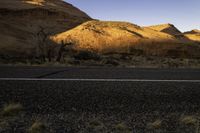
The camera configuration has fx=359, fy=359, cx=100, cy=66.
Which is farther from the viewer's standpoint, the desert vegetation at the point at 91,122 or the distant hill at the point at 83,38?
the distant hill at the point at 83,38

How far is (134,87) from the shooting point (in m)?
7.48

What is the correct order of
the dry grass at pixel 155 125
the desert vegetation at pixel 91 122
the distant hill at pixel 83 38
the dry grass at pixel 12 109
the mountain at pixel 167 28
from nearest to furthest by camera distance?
1. the desert vegetation at pixel 91 122
2. the dry grass at pixel 155 125
3. the dry grass at pixel 12 109
4. the distant hill at pixel 83 38
5. the mountain at pixel 167 28

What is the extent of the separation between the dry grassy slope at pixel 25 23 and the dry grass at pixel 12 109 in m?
43.4

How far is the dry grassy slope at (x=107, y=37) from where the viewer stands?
176ft

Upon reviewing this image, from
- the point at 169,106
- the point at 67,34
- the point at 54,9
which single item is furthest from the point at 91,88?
the point at 54,9

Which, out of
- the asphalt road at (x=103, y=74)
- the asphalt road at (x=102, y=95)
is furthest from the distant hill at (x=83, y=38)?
the asphalt road at (x=102, y=95)

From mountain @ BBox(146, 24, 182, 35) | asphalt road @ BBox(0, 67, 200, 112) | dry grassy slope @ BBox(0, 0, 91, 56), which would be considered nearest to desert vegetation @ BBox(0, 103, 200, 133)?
asphalt road @ BBox(0, 67, 200, 112)

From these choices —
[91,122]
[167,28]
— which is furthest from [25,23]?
[91,122]

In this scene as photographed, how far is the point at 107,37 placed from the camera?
5662 centimetres

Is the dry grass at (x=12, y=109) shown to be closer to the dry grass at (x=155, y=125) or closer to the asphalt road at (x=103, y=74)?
the dry grass at (x=155, y=125)

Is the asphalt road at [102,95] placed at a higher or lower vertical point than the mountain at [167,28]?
lower

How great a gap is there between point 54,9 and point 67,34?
21061 mm

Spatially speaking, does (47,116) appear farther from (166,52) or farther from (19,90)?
(166,52)

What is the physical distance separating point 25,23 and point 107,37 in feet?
61.6
